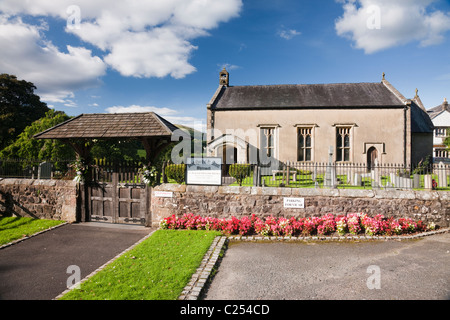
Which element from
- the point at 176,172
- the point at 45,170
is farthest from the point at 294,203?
the point at 45,170

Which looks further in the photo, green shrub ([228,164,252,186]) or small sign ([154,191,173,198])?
green shrub ([228,164,252,186])

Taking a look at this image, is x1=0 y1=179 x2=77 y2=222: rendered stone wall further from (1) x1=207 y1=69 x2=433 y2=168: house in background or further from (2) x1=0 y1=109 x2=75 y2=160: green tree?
(2) x1=0 y1=109 x2=75 y2=160: green tree

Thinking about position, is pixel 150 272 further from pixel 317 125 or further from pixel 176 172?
pixel 317 125

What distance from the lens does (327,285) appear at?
16.0 ft

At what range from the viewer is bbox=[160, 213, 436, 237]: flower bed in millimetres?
7833

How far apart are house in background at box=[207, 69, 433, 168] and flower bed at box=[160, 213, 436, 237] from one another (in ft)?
40.6

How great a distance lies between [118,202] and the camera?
935 cm

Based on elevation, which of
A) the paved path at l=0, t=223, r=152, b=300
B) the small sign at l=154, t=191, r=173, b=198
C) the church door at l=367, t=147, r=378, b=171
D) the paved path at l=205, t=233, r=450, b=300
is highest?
the church door at l=367, t=147, r=378, b=171

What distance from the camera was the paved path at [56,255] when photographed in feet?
16.4

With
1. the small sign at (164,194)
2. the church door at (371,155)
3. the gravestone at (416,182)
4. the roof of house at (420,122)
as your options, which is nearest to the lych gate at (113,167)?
the small sign at (164,194)

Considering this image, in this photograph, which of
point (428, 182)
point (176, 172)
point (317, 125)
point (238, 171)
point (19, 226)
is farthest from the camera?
point (317, 125)

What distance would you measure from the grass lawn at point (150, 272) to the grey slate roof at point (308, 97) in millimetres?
17670

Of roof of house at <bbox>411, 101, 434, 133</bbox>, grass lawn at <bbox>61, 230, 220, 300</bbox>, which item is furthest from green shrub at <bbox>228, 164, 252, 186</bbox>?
roof of house at <bbox>411, 101, 434, 133</bbox>

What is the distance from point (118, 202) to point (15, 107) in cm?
3450
